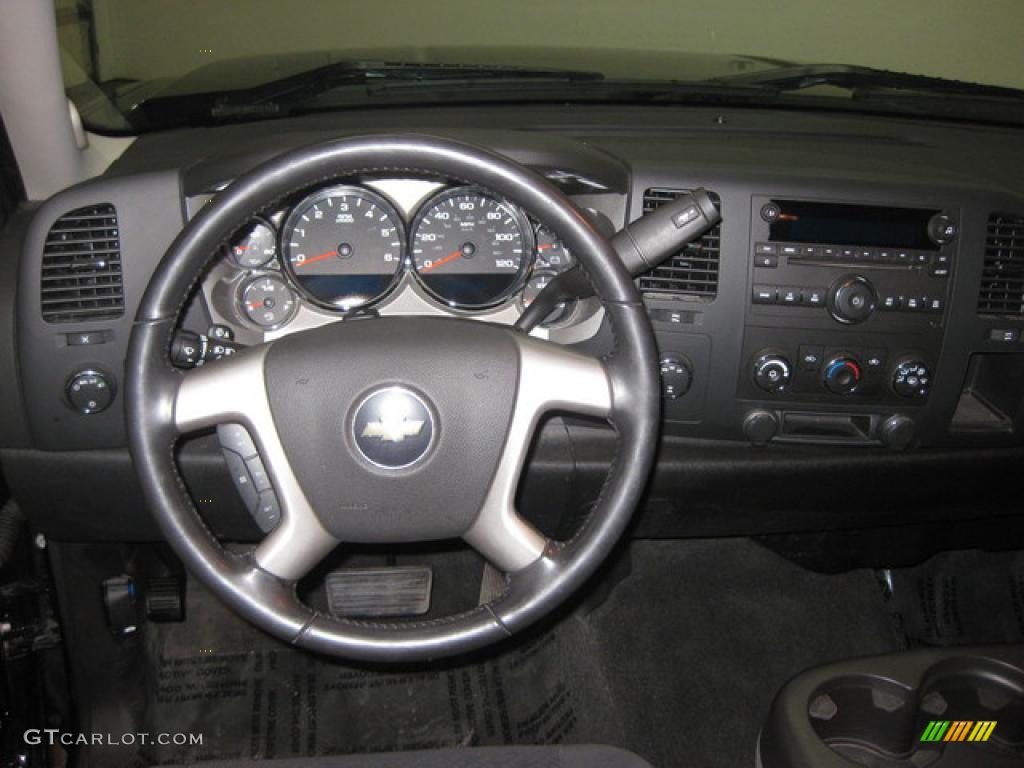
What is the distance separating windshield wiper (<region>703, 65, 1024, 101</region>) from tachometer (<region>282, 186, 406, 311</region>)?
0.79m

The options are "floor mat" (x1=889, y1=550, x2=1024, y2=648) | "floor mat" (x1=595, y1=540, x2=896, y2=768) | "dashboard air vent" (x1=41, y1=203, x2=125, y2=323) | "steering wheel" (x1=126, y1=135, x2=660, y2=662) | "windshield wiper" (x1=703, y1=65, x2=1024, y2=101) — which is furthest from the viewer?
"floor mat" (x1=889, y1=550, x2=1024, y2=648)

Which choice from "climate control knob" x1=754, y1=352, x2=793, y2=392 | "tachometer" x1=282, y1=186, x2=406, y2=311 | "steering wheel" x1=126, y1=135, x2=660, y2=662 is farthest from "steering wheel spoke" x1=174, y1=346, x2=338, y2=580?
"climate control knob" x1=754, y1=352, x2=793, y2=392

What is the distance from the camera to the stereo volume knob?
1.62 m

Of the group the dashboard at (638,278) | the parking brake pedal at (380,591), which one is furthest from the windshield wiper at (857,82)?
the parking brake pedal at (380,591)

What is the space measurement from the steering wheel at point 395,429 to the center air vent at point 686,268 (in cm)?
44

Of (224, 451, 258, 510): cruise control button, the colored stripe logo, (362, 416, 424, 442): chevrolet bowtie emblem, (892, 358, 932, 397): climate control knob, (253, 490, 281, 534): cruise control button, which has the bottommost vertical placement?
the colored stripe logo

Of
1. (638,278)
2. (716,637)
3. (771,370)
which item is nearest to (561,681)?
(716,637)

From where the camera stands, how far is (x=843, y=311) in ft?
5.35

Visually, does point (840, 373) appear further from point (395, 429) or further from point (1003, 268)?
point (395, 429)

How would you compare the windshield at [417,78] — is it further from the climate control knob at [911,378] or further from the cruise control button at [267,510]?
the cruise control button at [267,510]

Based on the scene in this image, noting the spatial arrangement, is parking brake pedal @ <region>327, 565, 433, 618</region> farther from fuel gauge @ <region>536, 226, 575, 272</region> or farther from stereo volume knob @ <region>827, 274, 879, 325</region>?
stereo volume knob @ <region>827, 274, 879, 325</region>

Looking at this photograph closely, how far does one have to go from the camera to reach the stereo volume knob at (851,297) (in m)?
1.62

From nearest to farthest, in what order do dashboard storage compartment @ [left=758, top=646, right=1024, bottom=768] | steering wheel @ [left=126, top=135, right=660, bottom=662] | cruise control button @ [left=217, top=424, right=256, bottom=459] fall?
steering wheel @ [left=126, top=135, right=660, bottom=662]
cruise control button @ [left=217, top=424, right=256, bottom=459]
dashboard storage compartment @ [left=758, top=646, right=1024, bottom=768]

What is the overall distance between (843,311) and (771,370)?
0.16 m
